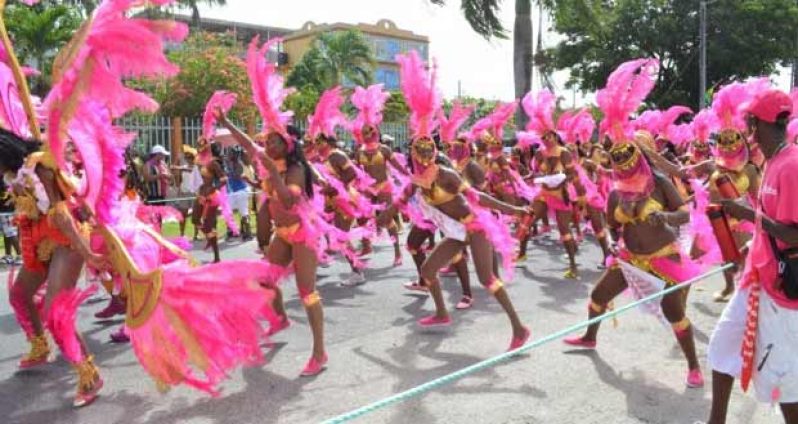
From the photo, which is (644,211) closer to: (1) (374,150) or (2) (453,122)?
(2) (453,122)

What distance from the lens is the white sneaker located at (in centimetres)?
885

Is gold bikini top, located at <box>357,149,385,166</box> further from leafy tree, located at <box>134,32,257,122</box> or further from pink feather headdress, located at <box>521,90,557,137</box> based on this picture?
leafy tree, located at <box>134,32,257,122</box>

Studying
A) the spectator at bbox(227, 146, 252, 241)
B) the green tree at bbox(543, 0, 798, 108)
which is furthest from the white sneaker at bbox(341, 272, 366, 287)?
the green tree at bbox(543, 0, 798, 108)

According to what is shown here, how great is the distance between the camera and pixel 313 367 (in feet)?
17.2

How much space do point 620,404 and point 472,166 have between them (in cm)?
293

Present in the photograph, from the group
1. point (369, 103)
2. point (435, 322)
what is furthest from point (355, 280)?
point (369, 103)

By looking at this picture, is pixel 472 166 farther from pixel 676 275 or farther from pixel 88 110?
pixel 88 110

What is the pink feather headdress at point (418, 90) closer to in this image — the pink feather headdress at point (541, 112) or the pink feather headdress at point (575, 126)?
the pink feather headdress at point (541, 112)

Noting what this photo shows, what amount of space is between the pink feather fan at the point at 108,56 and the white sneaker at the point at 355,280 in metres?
6.19

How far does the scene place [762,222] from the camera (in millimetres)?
3350

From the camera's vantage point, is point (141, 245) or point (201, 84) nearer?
point (141, 245)

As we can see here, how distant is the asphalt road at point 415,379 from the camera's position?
14.6ft

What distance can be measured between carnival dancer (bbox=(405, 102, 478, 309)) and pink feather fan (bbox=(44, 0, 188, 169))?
13.0ft

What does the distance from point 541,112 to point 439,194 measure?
473 centimetres
